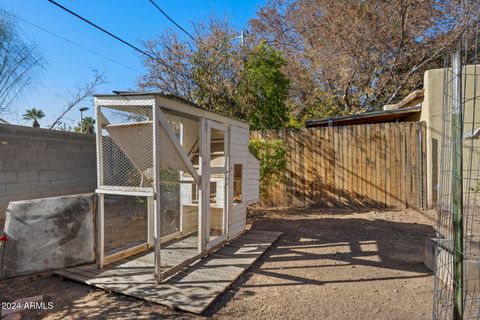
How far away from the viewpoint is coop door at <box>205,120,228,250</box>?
3.99 metres

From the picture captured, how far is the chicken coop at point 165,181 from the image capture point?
3156 millimetres

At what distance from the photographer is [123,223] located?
4.96 m

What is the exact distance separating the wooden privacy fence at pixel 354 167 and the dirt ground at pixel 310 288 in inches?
86.8

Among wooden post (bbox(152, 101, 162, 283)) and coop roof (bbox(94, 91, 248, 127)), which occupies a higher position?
coop roof (bbox(94, 91, 248, 127))

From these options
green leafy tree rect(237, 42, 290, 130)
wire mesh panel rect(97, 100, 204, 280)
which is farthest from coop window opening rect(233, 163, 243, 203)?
green leafy tree rect(237, 42, 290, 130)

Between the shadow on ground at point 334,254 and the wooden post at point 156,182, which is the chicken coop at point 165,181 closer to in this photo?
the wooden post at point 156,182

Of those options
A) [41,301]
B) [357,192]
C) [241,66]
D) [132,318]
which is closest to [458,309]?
[132,318]

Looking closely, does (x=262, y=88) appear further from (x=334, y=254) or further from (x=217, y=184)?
(x=334, y=254)

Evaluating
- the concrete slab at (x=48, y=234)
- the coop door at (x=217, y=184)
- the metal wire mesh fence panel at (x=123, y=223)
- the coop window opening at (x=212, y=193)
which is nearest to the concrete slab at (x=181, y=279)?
the concrete slab at (x=48, y=234)

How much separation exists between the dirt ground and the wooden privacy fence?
2.21 meters

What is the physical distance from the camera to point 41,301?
8.86 feet

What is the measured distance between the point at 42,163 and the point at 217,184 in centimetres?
350

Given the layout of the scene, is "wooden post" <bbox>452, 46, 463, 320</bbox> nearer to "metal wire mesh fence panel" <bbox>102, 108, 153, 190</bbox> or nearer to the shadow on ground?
the shadow on ground

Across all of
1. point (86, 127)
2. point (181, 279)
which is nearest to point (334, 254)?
point (181, 279)
